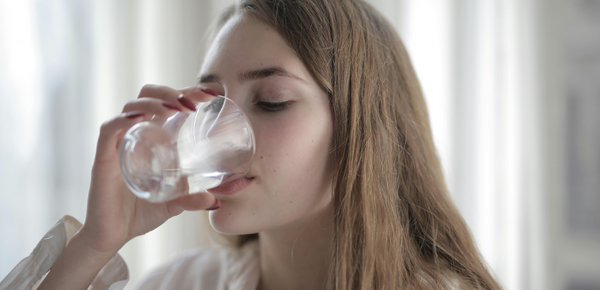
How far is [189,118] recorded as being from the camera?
0.75 m

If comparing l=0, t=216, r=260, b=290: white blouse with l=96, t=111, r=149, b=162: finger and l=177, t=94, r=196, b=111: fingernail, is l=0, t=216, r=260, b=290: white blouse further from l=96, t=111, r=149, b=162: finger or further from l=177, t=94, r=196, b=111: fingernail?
l=177, t=94, r=196, b=111: fingernail

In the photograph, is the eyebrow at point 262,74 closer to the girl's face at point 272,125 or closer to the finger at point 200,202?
the girl's face at point 272,125

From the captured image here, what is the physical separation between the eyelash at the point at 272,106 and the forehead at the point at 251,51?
7 centimetres

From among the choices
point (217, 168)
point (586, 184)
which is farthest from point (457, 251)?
point (586, 184)

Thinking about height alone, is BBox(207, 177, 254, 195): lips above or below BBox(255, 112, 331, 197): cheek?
below

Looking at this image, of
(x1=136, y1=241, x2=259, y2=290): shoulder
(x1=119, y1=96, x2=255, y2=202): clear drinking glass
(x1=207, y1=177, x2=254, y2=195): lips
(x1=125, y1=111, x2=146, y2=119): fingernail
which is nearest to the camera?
(x1=119, y1=96, x2=255, y2=202): clear drinking glass

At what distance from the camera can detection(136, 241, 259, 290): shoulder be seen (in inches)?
43.9

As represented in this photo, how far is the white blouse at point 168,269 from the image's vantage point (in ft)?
2.67

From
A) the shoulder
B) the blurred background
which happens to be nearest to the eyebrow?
the shoulder

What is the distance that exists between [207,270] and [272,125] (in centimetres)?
62

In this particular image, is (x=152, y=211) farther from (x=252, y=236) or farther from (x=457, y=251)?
(x=457, y=251)

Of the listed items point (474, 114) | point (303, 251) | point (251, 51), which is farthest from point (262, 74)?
point (474, 114)

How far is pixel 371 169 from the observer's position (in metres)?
0.87

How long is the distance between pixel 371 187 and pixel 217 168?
0.35 meters
